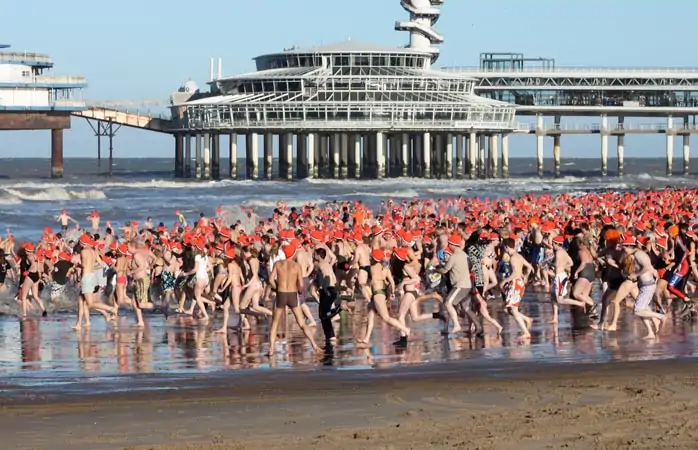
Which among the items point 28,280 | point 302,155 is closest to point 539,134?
point 302,155

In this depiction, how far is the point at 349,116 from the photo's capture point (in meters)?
86.4

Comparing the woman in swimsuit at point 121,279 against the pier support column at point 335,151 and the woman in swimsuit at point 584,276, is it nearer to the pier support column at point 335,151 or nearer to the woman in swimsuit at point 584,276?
the woman in swimsuit at point 584,276

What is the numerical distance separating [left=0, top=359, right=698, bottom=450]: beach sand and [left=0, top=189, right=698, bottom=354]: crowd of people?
2.81 meters

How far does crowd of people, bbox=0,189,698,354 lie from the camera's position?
16172mm

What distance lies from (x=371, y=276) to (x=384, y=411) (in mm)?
4939

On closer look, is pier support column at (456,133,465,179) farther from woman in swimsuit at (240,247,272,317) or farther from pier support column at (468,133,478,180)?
woman in swimsuit at (240,247,272,317)

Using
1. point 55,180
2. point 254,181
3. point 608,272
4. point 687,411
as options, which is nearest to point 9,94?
point 55,180

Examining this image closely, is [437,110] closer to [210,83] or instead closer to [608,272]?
[210,83]

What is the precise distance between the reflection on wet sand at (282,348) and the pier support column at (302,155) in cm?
6994

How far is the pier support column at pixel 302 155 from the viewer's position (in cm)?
8900

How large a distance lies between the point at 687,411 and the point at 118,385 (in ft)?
16.2

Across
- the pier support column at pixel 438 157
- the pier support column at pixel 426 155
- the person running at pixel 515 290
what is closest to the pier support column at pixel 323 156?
the pier support column at pixel 426 155

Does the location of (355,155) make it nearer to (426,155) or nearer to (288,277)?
(426,155)

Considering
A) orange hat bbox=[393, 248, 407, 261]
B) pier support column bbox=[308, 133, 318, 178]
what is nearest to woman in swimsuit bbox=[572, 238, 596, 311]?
orange hat bbox=[393, 248, 407, 261]
